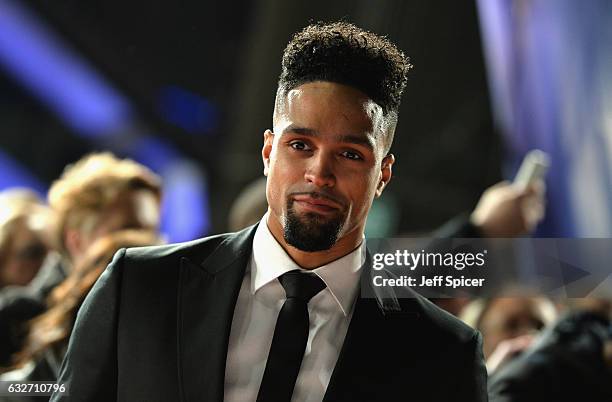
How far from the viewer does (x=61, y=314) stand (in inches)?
61.4

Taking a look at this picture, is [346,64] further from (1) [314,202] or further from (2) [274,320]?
(2) [274,320]

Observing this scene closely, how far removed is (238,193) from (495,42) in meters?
0.59

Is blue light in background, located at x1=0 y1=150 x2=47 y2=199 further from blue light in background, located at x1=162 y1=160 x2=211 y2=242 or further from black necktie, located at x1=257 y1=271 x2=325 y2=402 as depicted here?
black necktie, located at x1=257 y1=271 x2=325 y2=402

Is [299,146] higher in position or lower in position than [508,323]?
higher

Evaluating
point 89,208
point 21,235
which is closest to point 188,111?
point 89,208

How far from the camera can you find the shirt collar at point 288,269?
43.9 inches

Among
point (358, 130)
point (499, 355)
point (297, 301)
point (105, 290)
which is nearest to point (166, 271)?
point (105, 290)

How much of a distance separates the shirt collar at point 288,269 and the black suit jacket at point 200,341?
18 millimetres

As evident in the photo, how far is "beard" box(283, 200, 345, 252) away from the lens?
3.50 ft

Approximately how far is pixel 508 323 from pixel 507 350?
6 centimetres

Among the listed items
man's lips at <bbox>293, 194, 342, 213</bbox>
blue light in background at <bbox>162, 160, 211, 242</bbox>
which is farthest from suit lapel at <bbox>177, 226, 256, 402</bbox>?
blue light in background at <bbox>162, 160, 211, 242</bbox>

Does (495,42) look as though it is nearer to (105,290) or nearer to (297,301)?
(297,301)

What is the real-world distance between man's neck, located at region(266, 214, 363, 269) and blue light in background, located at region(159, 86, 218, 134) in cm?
52

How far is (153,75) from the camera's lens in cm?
161
